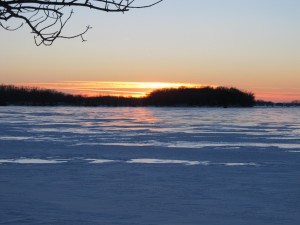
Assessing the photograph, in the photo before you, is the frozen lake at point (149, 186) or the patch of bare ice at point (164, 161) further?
the patch of bare ice at point (164, 161)

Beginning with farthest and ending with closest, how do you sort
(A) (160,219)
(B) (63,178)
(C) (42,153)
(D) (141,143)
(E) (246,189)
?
(D) (141,143) < (C) (42,153) < (B) (63,178) < (E) (246,189) < (A) (160,219)

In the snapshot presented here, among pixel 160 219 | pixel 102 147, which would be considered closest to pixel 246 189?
pixel 160 219

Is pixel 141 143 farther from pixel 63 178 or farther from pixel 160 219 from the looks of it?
pixel 160 219

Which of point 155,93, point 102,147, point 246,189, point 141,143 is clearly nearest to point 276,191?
point 246,189

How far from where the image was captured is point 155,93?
108125mm

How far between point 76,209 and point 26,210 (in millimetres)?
508

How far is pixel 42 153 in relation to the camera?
39.2 ft

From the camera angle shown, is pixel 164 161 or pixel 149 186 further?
pixel 164 161

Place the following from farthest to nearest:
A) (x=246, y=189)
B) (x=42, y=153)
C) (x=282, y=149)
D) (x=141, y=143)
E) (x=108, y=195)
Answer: (x=141, y=143), (x=282, y=149), (x=42, y=153), (x=246, y=189), (x=108, y=195)

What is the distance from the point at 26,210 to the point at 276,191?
3.14 m

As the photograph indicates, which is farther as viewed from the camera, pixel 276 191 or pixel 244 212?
pixel 276 191

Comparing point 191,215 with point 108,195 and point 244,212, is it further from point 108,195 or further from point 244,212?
point 108,195

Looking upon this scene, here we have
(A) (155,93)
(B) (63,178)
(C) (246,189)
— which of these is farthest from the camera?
(A) (155,93)

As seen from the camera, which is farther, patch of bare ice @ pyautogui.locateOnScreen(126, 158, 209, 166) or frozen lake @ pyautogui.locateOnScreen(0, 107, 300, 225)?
patch of bare ice @ pyautogui.locateOnScreen(126, 158, 209, 166)
